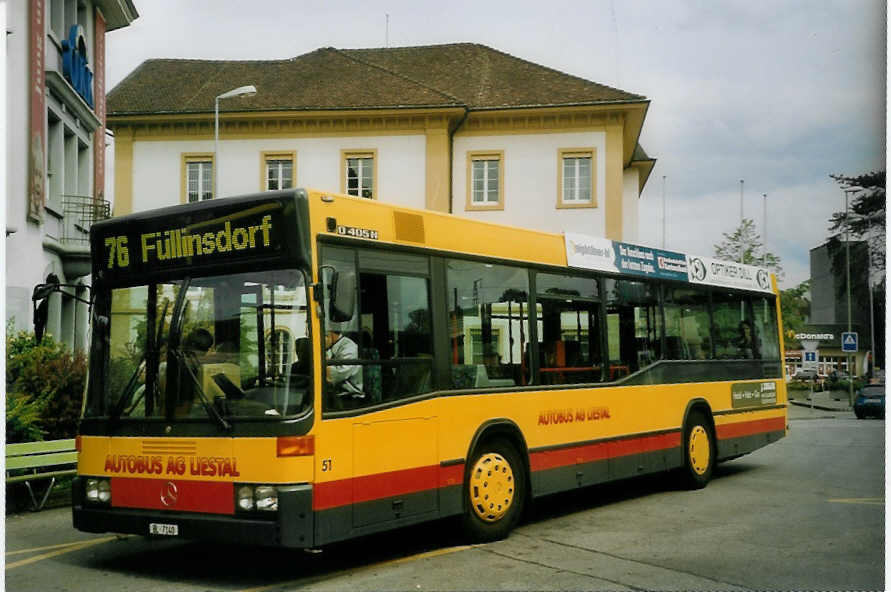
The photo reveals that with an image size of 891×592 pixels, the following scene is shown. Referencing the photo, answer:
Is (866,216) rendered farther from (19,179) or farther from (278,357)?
(19,179)

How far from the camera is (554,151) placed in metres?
35.9

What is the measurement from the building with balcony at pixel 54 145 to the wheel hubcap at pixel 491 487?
10022 millimetres

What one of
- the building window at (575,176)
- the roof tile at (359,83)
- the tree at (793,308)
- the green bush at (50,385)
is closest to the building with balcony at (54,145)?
the green bush at (50,385)

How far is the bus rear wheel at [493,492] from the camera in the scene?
30.4ft

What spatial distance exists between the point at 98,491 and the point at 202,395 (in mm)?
1284

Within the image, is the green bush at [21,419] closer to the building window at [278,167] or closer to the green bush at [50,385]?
the green bush at [50,385]

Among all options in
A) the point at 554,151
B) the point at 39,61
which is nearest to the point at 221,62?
the point at 554,151

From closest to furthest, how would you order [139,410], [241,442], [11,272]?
[241,442] → [139,410] → [11,272]

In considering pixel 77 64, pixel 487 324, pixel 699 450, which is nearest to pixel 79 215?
pixel 77 64

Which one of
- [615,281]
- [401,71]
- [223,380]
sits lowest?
[223,380]

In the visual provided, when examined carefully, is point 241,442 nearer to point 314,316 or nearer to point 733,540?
point 314,316

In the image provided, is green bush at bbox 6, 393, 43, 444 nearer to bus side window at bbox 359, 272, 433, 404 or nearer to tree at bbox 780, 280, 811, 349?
bus side window at bbox 359, 272, 433, 404

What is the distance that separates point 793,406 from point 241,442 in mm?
44451

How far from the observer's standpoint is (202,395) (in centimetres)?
777
